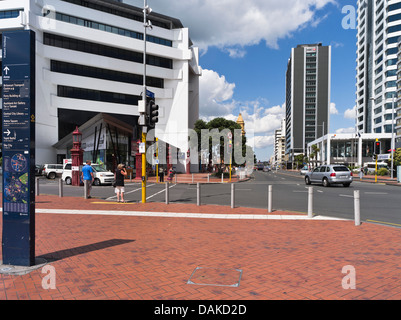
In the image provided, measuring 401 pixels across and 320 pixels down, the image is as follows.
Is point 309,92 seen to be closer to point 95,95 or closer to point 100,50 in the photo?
point 100,50

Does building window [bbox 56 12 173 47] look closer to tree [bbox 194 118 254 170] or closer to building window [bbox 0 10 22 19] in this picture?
building window [bbox 0 10 22 19]

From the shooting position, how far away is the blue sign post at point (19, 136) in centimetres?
437

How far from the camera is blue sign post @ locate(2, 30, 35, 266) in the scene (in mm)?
4371

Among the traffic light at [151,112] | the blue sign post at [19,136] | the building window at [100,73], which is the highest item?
the building window at [100,73]

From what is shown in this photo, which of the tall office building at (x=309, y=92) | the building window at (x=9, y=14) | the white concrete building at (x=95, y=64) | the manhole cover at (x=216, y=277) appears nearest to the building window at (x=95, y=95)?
the white concrete building at (x=95, y=64)

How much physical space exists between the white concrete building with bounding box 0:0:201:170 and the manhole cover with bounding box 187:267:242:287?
109 ft

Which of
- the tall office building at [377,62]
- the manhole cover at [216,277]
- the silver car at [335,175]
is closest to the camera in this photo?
the manhole cover at [216,277]

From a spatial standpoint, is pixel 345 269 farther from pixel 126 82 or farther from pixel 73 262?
pixel 126 82

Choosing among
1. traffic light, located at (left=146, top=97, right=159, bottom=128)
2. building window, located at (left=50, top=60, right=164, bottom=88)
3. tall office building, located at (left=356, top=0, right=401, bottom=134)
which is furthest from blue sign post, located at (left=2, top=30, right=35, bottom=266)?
tall office building, located at (left=356, top=0, right=401, bottom=134)

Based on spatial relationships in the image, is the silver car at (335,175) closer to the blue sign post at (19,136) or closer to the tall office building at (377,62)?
the blue sign post at (19,136)

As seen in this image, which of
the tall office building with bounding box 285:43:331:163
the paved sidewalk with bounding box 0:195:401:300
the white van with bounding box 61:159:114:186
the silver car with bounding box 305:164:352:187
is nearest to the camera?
the paved sidewalk with bounding box 0:195:401:300

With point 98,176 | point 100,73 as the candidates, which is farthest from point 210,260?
point 100,73

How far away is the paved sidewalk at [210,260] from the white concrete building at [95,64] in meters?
30.2
